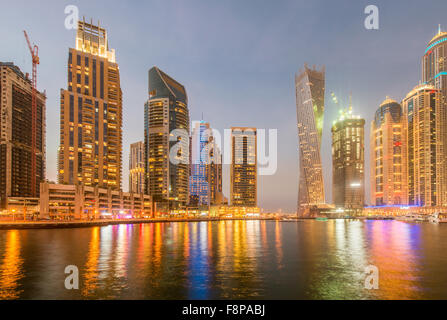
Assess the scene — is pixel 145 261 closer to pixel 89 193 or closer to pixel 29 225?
pixel 29 225

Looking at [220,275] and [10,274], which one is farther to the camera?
[220,275]

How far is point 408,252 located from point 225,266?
40.8 metres

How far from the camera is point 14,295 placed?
31.4 meters

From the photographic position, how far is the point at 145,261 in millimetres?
50781

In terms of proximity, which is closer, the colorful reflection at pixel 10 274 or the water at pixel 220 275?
the colorful reflection at pixel 10 274

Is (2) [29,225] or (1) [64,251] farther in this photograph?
(2) [29,225]

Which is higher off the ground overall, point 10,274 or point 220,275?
point 10,274

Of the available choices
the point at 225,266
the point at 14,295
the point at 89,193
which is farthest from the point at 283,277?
the point at 89,193

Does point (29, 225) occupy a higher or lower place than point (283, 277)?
lower

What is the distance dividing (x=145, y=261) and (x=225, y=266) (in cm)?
1361

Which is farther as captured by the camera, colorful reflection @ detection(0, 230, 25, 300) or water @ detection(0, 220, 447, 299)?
water @ detection(0, 220, 447, 299)
